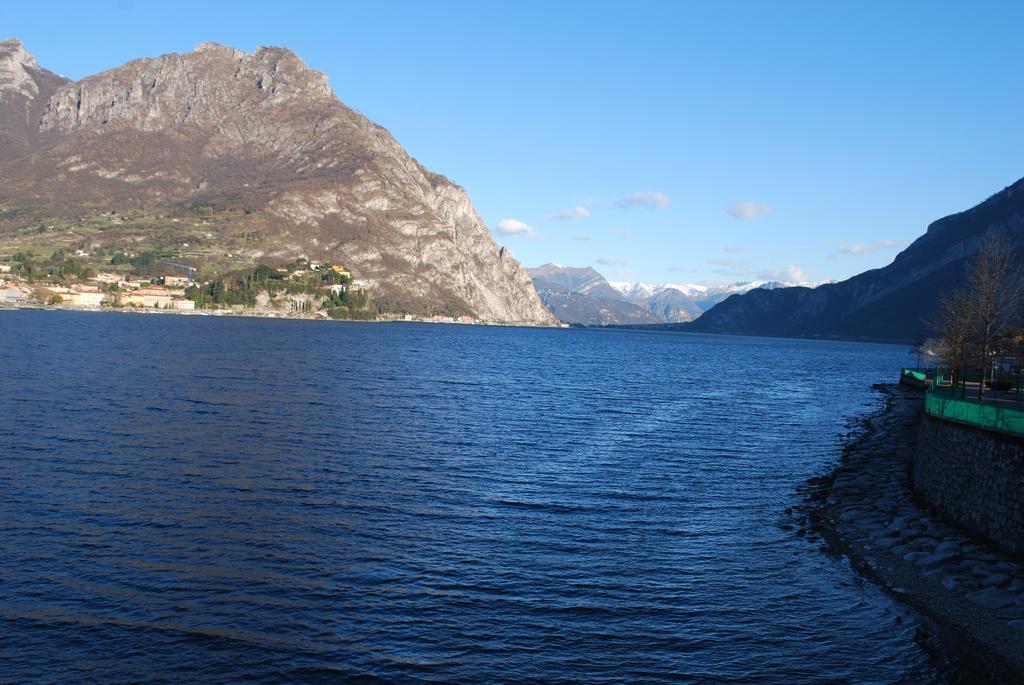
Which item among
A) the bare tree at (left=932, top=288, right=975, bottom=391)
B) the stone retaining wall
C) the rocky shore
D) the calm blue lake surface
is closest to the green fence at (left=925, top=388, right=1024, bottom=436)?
the stone retaining wall

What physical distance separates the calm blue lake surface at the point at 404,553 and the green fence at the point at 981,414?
29.4 feet

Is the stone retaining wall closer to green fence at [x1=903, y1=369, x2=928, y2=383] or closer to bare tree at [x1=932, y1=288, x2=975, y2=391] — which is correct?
bare tree at [x1=932, y1=288, x2=975, y2=391]

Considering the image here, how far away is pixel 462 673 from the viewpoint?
67.6 ft

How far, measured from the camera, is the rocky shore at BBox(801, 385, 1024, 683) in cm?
2330

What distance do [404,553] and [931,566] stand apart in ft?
65.5

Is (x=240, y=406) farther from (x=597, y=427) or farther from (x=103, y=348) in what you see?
(x=103, y=348)

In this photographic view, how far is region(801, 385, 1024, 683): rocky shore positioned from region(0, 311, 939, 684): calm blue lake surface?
47.9 inches

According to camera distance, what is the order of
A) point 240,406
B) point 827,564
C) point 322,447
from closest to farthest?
point 827,564, point 322,447, point 240,406

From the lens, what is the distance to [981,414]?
35000 millimetres

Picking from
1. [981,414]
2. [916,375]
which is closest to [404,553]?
[981,414]

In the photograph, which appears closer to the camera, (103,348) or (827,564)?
(827,564)

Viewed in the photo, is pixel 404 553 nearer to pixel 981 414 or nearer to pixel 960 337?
pixel 981 414

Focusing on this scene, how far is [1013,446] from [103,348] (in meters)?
114

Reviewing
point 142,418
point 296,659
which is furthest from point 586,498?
point 142,418
